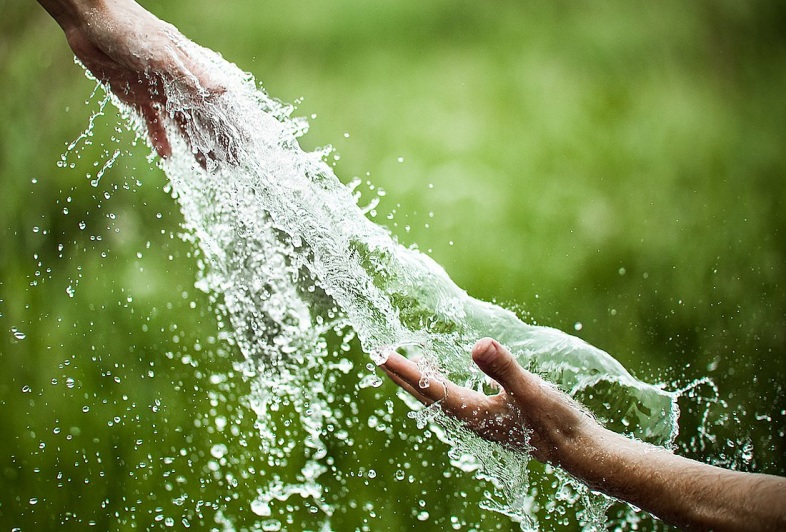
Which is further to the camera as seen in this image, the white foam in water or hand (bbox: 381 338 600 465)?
the white foam in water

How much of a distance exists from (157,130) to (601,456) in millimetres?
718

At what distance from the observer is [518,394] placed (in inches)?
32.2

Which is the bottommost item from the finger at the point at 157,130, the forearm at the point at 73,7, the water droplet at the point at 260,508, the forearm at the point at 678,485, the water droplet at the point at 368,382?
the forearm at the point at 678,485

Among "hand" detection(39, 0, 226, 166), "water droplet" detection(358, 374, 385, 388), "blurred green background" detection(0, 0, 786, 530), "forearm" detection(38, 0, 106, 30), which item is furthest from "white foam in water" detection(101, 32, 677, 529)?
"blurred green background" detection(0, 0, 786, 530)

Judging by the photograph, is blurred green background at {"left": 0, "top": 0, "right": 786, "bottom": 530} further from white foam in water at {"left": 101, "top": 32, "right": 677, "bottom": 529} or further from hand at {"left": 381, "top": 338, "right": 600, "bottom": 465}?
hand at {"left": 381, "top": 338, "right": 600, "bottom": 465}

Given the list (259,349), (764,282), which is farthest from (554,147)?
(259,349)

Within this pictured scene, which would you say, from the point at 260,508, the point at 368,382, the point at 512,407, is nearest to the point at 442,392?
the point at 512,407

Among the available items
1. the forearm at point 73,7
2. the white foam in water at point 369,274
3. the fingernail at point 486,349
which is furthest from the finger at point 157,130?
the fingernail at point 486,349

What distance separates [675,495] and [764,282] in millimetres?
1265

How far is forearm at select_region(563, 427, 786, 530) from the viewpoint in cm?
72

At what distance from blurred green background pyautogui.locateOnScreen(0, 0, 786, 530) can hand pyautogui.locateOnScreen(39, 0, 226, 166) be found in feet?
2.83

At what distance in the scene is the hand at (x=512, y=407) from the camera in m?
0.79

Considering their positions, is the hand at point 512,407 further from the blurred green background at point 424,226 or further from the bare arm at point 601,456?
the blurred green background at point 424,226

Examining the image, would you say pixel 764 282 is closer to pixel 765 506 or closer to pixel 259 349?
pixel 259 349
